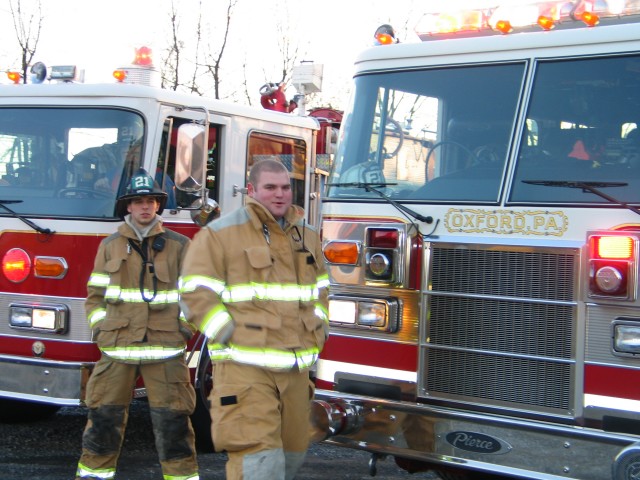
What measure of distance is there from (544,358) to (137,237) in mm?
2455

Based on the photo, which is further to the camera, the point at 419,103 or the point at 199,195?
the point at 199,195

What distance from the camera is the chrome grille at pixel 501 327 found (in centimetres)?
461

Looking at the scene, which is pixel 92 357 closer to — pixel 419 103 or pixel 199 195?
pixel 199 195

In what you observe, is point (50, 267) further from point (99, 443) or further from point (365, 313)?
point (365, 313)

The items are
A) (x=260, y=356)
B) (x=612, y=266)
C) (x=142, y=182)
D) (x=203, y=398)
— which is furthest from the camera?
(x=203, y=398)

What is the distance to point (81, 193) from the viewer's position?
639cm

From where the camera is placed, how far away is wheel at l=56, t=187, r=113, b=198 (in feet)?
20.8

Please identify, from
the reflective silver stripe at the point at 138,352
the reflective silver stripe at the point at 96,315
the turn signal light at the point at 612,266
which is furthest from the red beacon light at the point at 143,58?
the turn signal light at the point at 612,266

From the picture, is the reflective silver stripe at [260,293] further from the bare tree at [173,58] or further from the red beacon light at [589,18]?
the bare tree at [173,58]

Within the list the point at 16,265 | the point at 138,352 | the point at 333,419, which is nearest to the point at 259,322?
the point at 333,419

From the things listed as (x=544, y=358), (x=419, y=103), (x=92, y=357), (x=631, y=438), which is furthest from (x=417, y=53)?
(x=92, y=357)

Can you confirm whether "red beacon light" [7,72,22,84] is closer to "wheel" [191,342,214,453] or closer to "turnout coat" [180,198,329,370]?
"wheel" [191,342,214,453]

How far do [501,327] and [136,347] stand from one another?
209 centimetres

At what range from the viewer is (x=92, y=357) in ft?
20.3
